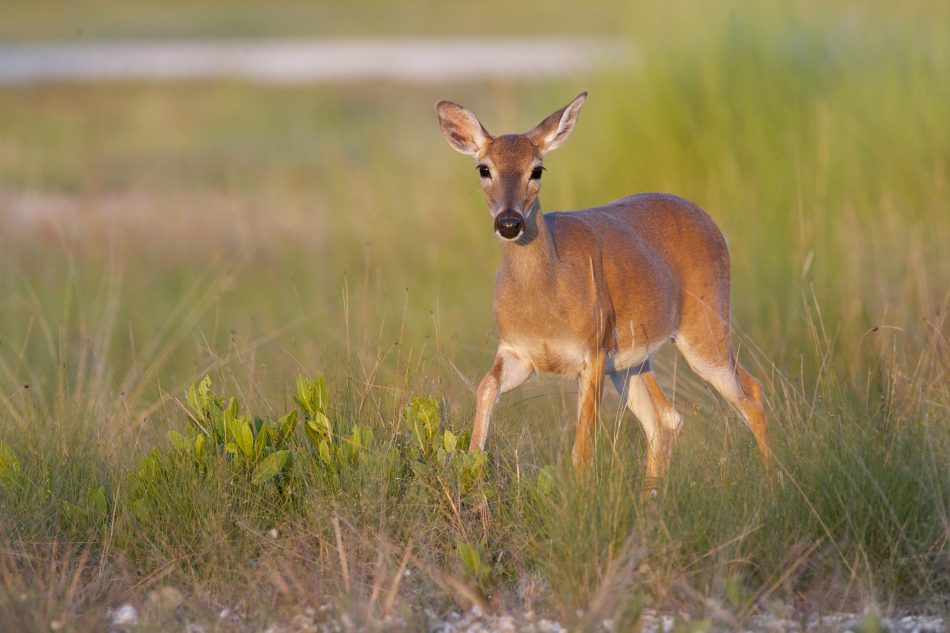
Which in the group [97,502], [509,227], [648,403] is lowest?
[648,403]

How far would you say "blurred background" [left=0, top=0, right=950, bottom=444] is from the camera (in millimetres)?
8812

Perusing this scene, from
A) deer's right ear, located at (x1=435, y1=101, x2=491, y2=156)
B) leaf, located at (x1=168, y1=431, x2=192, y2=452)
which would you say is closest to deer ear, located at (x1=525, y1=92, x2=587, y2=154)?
deer's right ear, located at (x1=435, y1=101, x2=491, y2=156)

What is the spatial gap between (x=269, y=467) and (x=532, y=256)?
153 centimetres

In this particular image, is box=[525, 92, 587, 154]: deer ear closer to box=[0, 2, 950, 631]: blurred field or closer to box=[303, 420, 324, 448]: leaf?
box=[0, 2, 950, 631]: blurred field

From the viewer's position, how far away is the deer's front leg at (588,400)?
5.83m

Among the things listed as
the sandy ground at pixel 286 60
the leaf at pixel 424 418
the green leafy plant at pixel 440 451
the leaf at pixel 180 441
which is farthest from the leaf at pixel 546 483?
the sandy ground at pixel 286 60

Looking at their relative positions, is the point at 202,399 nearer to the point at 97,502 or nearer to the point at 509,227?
the point at 97,502

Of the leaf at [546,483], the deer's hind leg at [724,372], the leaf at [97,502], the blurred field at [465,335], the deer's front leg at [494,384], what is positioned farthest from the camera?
the deer's hind leg at [724,372]

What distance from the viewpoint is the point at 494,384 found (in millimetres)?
5957

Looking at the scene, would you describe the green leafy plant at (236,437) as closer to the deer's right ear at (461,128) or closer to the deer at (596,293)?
the deer at (596,293)

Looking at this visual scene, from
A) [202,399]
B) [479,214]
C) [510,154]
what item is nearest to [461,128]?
[510,154]

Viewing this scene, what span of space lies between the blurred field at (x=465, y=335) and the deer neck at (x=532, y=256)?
54cm

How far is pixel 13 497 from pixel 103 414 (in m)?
1.06

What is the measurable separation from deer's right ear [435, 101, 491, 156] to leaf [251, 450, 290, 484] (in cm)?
180
